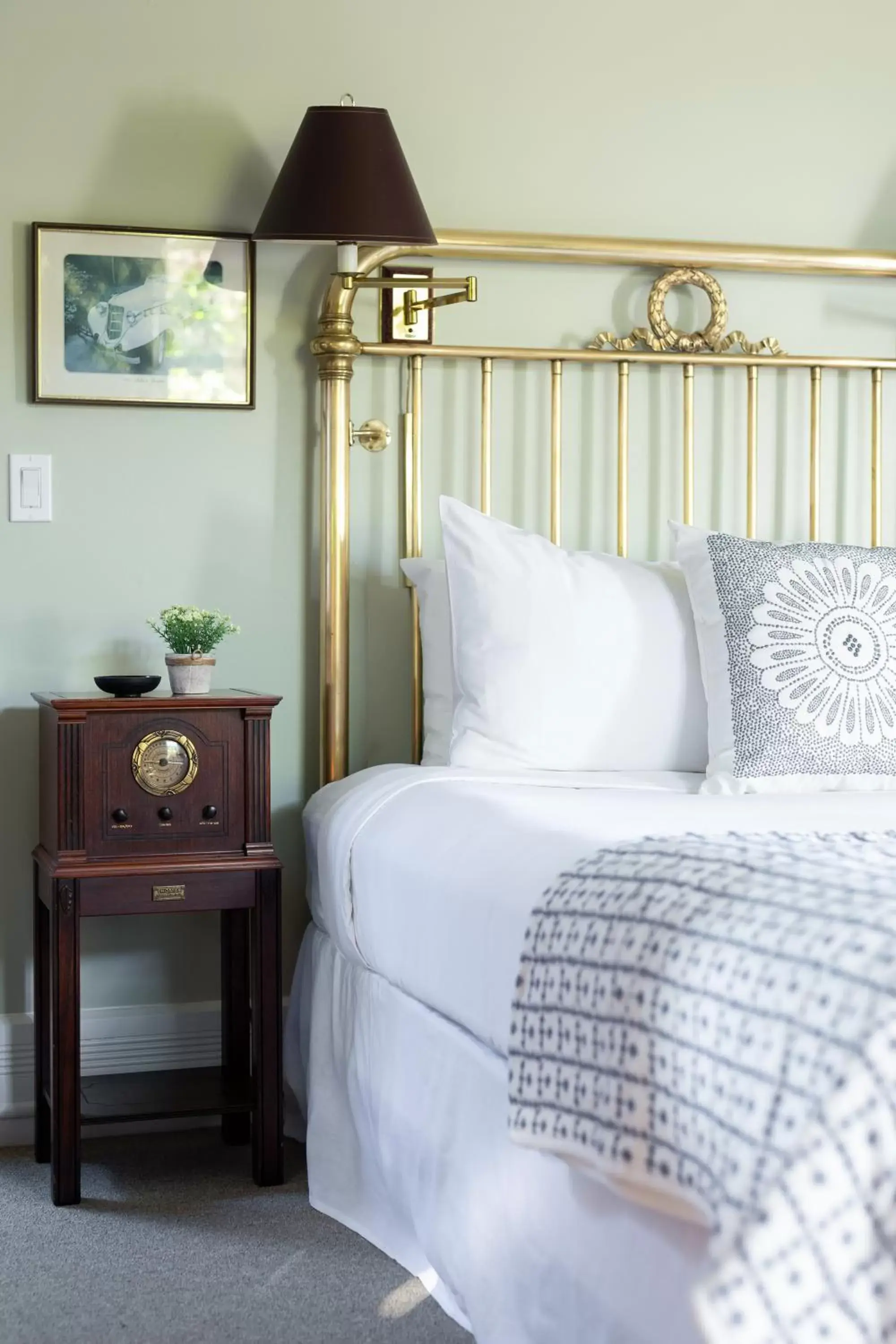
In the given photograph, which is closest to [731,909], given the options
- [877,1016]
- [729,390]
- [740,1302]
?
[877,1016]

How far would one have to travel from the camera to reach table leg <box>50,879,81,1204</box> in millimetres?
2096

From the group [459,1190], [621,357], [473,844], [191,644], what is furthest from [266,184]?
[459,1190]

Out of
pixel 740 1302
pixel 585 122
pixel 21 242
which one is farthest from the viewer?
pixel 585 122

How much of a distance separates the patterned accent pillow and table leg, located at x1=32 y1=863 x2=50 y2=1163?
1049 mm

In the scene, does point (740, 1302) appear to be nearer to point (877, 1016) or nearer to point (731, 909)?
point (877, 1016)

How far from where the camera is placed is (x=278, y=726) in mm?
2545

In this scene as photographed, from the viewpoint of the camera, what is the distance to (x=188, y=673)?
7.35 feet

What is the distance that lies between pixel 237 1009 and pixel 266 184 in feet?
4.57

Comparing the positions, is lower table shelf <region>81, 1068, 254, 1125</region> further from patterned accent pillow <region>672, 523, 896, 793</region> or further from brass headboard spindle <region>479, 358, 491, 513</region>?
brass headboard spindle <region>479, 358, 491, 513</region>

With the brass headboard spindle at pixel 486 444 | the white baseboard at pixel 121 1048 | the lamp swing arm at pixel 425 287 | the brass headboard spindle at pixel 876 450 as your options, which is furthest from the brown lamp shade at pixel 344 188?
the white baseboard at pixel 121 1048

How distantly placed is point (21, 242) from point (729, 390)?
127 centimetres

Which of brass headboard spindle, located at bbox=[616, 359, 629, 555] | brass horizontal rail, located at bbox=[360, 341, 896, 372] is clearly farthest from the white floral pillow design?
brass horizontal rail, located at bbox=[360, 341, 896, 372]

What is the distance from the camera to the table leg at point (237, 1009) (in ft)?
7.86

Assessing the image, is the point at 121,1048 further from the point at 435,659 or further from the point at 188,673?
the point at 435,659
